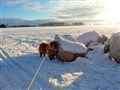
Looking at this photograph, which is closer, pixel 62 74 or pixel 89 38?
pixel 62 74

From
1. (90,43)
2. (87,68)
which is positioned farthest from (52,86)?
(90,43)

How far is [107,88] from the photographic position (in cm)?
577

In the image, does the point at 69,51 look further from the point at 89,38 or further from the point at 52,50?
the point at 89,38

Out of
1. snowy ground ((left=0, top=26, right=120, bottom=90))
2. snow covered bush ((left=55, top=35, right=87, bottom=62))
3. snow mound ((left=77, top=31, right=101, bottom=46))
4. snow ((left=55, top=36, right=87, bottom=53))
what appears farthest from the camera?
snow mound ((left=77, top=31, right=101, bottom=46))

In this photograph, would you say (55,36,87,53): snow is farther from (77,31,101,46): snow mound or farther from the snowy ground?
(77,31,101,46): snow mound

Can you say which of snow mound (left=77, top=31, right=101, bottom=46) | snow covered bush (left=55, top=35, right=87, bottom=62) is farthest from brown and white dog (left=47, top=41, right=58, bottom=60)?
snow mound (left=77, top=31, right=101, bottom=46)

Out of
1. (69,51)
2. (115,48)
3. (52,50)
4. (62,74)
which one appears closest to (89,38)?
(52,50)

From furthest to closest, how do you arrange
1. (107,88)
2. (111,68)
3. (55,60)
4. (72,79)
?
(55,60)
(111,68)
(72,79)
(107,88)

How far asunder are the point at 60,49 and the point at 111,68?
6.79 feet

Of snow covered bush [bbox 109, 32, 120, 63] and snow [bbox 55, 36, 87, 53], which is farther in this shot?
snow [bbox 55, 36, 87, 53]

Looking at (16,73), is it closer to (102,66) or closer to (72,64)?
(72,64)

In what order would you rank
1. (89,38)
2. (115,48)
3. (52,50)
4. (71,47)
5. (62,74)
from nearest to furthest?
(62,74)
(115,48)
(71,47)
(52,50)
(89,38)

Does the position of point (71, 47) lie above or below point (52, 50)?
above

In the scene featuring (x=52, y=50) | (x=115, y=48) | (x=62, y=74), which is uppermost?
(x=115, y=48)
